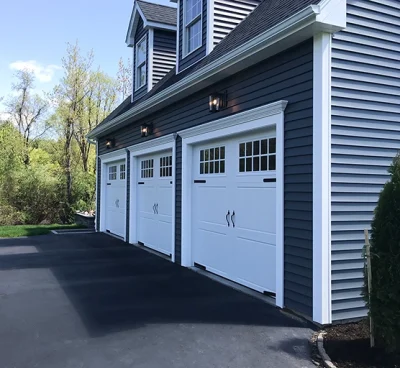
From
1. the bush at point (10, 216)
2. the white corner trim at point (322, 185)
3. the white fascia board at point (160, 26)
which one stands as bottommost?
the bush at point (10, 216)

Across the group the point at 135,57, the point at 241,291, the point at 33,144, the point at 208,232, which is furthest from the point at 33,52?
the point at 241,291

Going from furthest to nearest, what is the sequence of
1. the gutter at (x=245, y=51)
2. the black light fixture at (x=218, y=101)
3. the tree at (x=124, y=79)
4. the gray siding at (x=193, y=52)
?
the tree at (x=124, y=79), the gray siding at (x=193, y=52), the black light fixture at (x=218, y=101), the gutter at (x=245, y=51)

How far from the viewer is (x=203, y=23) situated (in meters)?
7.24

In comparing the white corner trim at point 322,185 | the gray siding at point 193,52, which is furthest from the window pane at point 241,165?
the gray siding at point 193,52

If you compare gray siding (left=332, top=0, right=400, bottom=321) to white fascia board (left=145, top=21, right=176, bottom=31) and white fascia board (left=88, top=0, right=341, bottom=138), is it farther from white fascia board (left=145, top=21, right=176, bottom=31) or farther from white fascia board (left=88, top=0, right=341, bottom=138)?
white fascia board (left=145, top=21, right=176, bottom=31)

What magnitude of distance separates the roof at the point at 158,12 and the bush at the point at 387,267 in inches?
320

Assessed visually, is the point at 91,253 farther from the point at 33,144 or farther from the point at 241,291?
the point at 33,144

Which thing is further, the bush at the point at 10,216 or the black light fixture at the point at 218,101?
the bush at the point at 10,216

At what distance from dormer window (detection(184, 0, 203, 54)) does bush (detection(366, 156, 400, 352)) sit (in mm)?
5313

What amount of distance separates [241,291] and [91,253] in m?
4.13

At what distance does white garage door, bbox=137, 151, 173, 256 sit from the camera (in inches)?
314

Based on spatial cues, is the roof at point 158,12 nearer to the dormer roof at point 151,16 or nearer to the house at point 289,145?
the dormer roof at point 151,16

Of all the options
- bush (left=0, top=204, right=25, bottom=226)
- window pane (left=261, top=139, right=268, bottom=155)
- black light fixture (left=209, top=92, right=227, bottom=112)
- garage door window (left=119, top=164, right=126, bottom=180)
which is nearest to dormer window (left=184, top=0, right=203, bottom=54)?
black light fixture (left=209, top=92, right=227, bottom=112)

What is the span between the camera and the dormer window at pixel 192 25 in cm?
756
